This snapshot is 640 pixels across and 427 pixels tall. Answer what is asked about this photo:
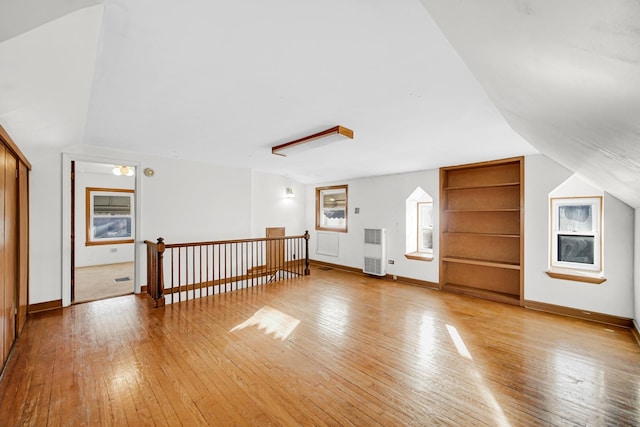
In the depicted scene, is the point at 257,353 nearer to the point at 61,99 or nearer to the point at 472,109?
the point at 61,99

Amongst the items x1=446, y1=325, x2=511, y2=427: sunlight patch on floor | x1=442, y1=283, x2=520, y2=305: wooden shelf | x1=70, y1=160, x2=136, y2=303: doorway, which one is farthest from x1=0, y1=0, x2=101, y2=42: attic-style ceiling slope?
x1=70, y1=160, x2=136, y2=303: doorway

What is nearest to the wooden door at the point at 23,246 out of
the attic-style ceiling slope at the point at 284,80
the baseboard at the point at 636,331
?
the attic-style ceiling slope at the point at 284,80

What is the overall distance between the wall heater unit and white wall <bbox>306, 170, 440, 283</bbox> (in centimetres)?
13

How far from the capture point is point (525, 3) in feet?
→ 2.51

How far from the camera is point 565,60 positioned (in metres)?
0.95

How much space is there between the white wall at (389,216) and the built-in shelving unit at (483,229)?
0.26 m

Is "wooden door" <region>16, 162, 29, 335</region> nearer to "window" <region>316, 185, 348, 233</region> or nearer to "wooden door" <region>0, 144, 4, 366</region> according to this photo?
"wooden door" <region>0, 144, 4, 366</region>

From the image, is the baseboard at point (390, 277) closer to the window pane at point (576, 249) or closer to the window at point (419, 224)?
the window at point (419, 224)

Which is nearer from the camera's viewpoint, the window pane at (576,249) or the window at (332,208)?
the window pane at (576,249)

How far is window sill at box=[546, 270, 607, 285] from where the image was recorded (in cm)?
349

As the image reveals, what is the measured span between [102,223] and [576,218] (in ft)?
33.2

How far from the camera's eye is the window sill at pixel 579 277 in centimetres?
349

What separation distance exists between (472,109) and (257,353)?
312 cm

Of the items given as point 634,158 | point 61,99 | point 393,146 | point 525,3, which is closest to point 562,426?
point 634,158
